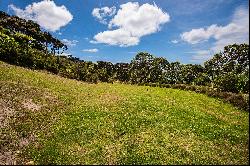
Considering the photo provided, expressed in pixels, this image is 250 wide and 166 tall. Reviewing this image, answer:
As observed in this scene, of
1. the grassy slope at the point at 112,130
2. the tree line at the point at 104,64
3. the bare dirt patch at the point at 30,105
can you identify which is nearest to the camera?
the grassy slope at the point at 112,130

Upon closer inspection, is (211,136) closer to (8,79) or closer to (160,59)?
(8,79)

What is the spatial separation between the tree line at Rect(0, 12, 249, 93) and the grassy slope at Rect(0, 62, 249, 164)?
15.2 meters

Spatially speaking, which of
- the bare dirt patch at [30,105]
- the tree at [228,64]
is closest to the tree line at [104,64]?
the tree at [228,64]

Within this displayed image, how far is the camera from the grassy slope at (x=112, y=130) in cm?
2016

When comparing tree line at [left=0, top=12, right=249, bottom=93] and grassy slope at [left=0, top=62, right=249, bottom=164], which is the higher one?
tree line at [left=0, top=12, right=249, bottom=93]

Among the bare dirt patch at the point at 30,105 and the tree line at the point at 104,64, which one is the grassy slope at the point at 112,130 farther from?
the tree line at the point at 104,64

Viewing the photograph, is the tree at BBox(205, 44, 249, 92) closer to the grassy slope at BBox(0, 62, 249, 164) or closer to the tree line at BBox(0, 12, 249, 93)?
the tree line at BBox(0, 12, 249, 93)

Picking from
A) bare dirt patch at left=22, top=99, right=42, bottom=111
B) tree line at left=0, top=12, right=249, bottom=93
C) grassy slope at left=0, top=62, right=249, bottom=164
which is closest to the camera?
grassy slope at left=0, top=62, right=249, bottom=164

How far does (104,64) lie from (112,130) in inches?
3881

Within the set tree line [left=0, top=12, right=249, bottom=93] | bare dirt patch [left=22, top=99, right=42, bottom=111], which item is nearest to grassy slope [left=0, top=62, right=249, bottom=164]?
bare dirt patch [left=22, top=99, right=42, bottom=111]

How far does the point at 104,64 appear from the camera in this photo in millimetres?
122438

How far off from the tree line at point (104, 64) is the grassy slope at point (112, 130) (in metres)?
15.2

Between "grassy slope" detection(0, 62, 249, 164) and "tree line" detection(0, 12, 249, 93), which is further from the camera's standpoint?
"tree line" detection(0, 12, 249, 93)

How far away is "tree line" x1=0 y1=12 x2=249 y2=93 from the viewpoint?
164 feet
